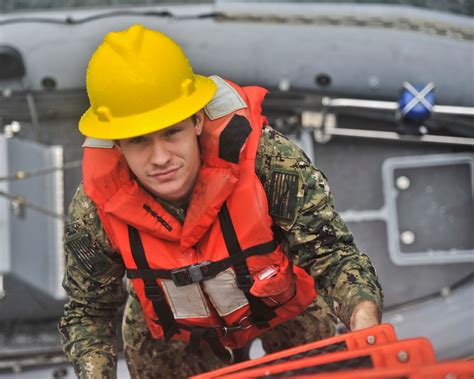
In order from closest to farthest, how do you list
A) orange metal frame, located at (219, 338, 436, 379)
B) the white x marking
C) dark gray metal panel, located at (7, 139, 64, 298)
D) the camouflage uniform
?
orange metal frame, located at (219, 338, 436, 379)
the camouflage uniform
the white x marking
dark gray metal panel, located at (7, 139, 64, 298)

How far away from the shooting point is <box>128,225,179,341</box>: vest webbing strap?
1.97 meters

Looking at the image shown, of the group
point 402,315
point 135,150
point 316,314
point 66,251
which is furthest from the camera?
point 402,315

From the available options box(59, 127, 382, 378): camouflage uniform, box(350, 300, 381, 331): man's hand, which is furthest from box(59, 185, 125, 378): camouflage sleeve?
box(350, 300, 381, 331): man's hand

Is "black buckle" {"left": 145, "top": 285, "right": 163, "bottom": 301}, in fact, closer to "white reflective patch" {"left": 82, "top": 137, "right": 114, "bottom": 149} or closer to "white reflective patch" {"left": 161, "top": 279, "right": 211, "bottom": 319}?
"white reflective patch" {"left": 161, "top": 279, "right": 211, "bottom": 319}

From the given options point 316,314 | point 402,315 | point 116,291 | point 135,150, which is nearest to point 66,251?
point 116,291

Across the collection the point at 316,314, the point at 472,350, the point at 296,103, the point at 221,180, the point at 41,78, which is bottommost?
the point at 472,350

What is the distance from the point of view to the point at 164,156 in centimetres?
179

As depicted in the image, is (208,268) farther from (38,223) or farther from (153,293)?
(38,223)

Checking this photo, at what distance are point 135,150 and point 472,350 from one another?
4.46ft

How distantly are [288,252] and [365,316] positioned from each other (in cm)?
31

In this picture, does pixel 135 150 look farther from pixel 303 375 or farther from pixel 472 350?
pixel 472 350

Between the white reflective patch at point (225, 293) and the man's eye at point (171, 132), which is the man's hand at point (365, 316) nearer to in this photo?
the white reflective patch at point (225, 293)

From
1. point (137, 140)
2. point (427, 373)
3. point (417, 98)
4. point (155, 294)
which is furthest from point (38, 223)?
point (427, 373)

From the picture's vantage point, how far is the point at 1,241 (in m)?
3.35
